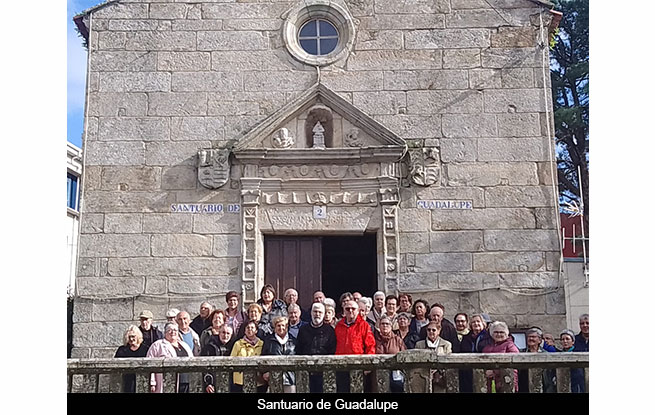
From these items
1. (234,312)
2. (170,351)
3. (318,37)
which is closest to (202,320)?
(234,312)

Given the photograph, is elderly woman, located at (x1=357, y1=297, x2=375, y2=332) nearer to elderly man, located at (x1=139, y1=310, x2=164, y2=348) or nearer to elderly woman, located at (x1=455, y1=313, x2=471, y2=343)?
elderly woman, located at (x1=455, y1=313, x2=471, y2=343)

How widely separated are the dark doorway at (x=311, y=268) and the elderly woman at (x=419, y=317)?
30.0 inches

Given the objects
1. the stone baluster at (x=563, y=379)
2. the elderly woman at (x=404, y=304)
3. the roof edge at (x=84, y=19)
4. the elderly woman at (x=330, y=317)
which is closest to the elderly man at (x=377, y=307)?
the elderly woman at (x=404, y=304)

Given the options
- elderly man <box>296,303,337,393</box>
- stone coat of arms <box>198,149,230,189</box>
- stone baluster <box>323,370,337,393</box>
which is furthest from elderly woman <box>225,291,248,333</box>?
stone baluster <box>323,370,337,393</box>

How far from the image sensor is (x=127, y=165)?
28.3 ft

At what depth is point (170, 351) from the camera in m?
6.89

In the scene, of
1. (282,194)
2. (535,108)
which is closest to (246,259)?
(282,194)

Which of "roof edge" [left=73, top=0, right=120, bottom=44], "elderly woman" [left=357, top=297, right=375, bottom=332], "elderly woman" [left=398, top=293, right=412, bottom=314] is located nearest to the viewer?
"elderly woman" [left=357, top=297, right=375, bottom=332]

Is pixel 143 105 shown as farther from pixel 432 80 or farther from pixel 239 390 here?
pixel 239 390

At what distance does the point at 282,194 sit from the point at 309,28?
1.97 metres

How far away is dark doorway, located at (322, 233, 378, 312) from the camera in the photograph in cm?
845

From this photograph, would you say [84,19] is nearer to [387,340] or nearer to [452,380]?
[387,340]

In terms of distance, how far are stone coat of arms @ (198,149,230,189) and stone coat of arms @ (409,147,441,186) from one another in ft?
6.52

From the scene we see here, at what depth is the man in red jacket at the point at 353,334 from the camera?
6.88 m
